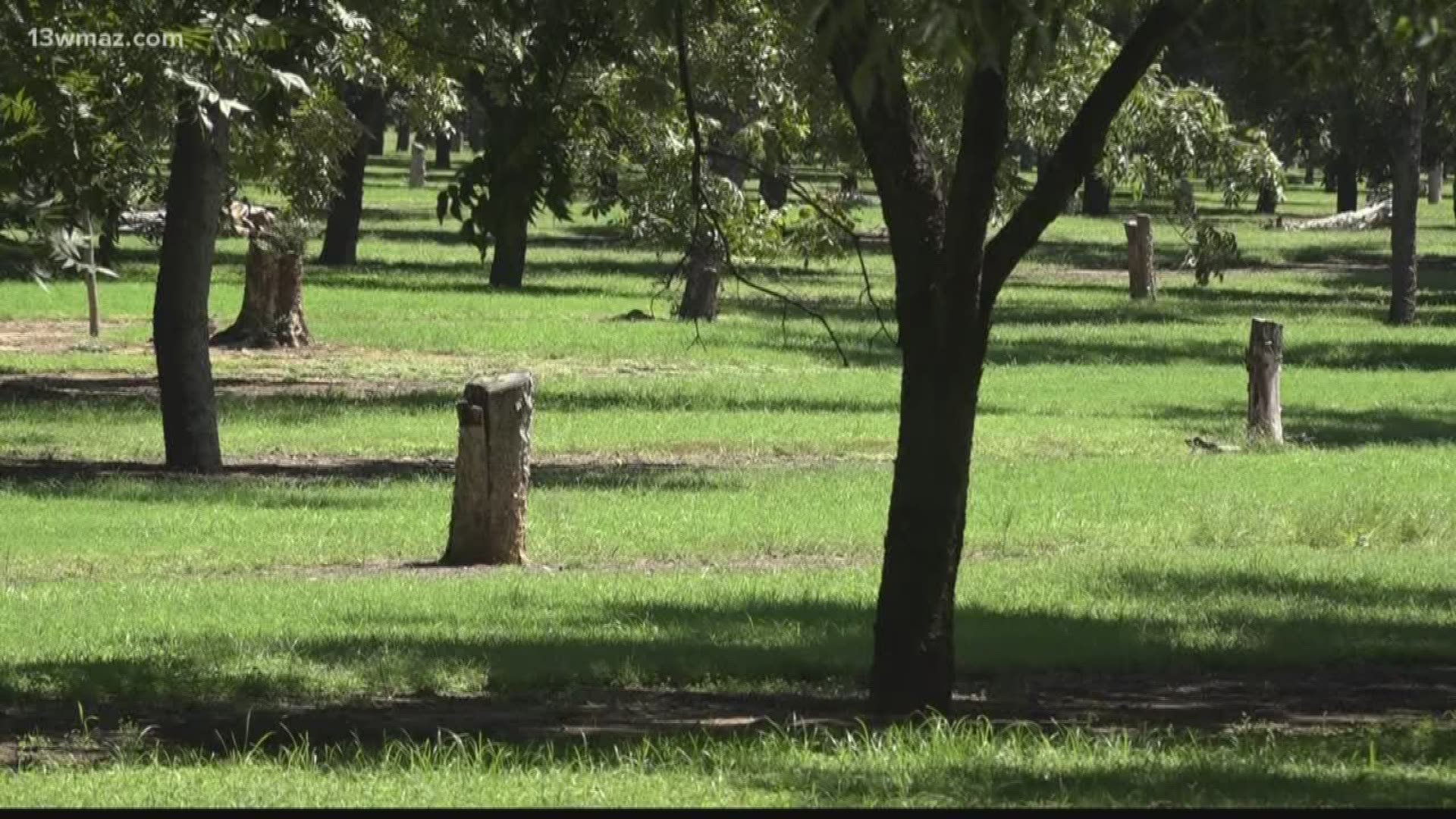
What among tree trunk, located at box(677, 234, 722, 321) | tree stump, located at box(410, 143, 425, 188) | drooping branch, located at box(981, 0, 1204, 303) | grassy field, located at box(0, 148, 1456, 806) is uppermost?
drooping branch, located at box(981, 0, 1204, 303)

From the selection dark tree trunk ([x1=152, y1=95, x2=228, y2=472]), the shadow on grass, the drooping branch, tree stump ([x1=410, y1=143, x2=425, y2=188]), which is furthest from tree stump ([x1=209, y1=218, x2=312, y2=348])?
tree stump ([x1=410, y1=143, x2=425, y2=188])

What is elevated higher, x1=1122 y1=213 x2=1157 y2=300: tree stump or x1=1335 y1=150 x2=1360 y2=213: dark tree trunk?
x1=1335 y1=150 x2=1360 y2=213: dark tree trunk

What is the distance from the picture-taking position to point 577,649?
12.2 m

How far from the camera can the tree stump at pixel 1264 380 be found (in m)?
23.4

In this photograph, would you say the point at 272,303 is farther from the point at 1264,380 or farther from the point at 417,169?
the point at 417,169

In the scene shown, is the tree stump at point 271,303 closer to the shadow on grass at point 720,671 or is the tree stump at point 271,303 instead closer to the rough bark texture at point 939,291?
the shadow on grass at point 720,671

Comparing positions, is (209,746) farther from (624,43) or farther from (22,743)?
(624,43)

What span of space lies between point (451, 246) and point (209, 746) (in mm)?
44739

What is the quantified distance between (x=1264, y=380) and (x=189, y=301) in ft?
30.7

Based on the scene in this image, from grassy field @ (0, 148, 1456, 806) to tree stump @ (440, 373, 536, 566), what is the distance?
0.30m

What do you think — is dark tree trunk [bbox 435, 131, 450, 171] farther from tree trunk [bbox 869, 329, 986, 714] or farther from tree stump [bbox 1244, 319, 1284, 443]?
tree trunk [bbox 869, 329, 986, 714]

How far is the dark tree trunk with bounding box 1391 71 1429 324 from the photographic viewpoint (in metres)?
38.6

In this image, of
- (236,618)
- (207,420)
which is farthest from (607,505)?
(236,618)

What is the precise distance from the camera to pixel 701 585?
48.0 feet
